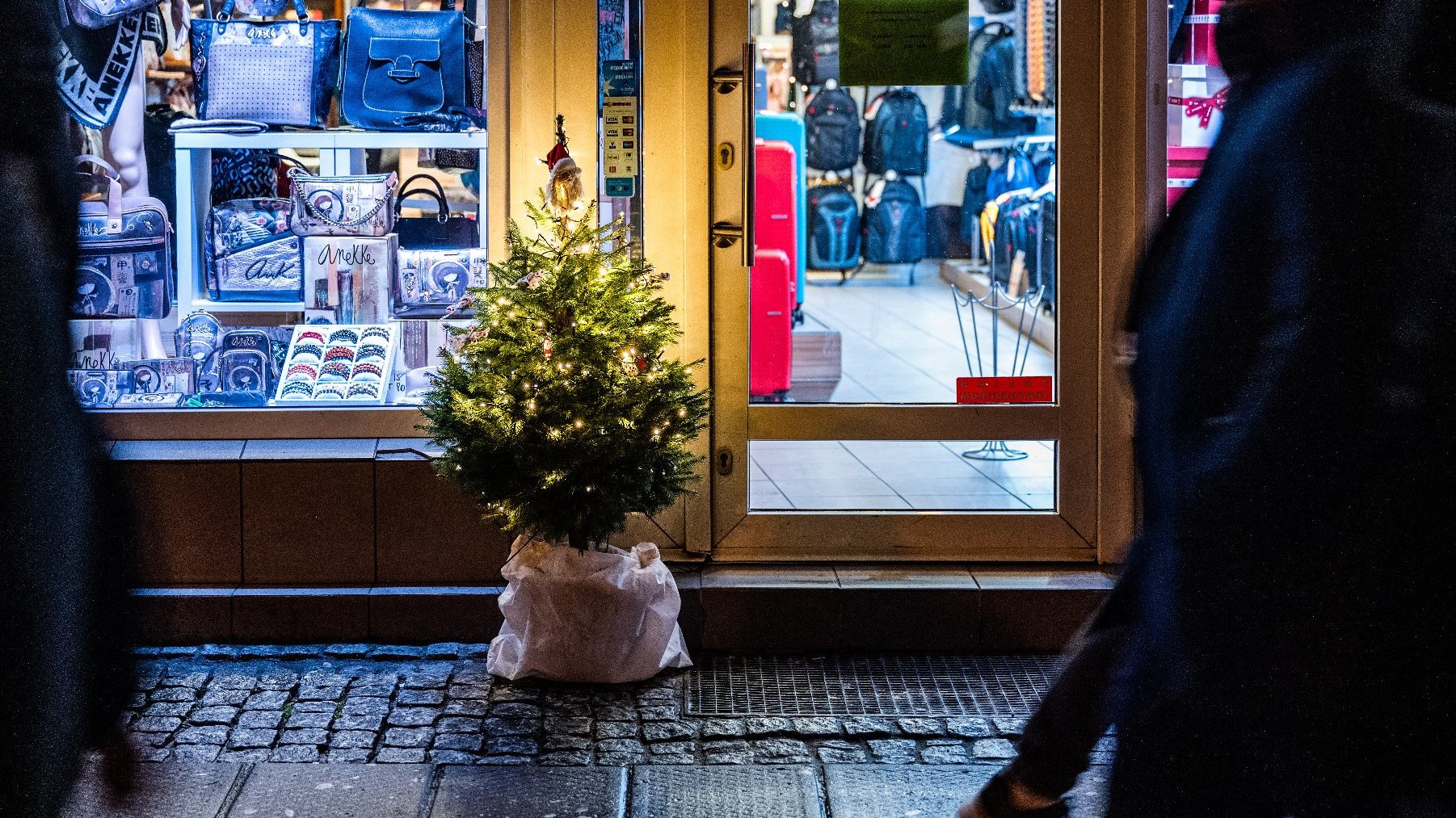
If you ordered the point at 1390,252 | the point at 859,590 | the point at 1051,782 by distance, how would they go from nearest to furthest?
the point at 1390,252 < the point at 1051,782 < the point at 859,590

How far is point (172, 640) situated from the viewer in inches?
214

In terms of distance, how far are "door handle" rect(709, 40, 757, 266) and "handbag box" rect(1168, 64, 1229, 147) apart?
151 cm

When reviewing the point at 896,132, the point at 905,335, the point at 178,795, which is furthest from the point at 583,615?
the point at 896,132

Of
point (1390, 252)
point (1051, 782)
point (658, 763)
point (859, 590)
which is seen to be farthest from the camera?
point (859, 590)

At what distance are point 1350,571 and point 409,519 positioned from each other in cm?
380

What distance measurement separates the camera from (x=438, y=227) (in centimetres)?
563

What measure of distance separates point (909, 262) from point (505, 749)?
2.36 metres

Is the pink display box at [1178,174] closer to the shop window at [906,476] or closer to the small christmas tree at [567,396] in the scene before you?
the shop window at [906,476]

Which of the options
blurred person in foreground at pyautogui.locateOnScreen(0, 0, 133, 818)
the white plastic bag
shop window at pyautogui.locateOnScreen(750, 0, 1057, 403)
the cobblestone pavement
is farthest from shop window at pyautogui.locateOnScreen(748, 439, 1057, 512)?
blurred person in foreground at pyautogui.locateOnScreen(0, 0, 133, 818)

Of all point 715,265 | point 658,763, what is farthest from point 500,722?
point 715,265

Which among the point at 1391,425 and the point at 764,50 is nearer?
the point at 1391,425

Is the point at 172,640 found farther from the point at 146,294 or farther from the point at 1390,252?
the point at 1390,252

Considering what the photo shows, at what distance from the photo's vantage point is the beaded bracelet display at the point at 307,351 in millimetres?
5723

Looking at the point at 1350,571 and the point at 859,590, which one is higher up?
the point at 1350,571
